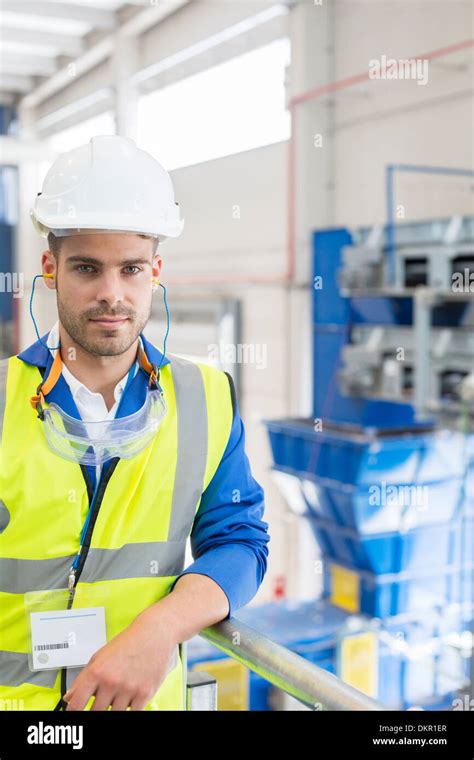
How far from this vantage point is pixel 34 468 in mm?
1437

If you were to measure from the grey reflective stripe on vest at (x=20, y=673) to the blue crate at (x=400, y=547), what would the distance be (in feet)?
10.4

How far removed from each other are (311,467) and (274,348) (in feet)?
5.57

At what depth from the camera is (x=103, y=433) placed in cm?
155

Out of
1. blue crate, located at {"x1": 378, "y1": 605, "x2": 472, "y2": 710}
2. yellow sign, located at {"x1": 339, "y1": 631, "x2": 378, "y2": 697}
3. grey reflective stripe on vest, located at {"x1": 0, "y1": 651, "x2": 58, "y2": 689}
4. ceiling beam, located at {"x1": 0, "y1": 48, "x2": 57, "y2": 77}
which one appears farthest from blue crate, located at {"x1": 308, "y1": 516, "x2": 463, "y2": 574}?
ceiling beam, located at {"x1": 0, "y1": 48, "x2": 57, "y2": 77}

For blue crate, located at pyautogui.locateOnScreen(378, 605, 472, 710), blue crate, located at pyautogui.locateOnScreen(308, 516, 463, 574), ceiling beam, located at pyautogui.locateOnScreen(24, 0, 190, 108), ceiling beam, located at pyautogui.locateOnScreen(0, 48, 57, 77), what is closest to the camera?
blue crate, located at pyautogui.locateOnScreen(308, 516, 463, 574)

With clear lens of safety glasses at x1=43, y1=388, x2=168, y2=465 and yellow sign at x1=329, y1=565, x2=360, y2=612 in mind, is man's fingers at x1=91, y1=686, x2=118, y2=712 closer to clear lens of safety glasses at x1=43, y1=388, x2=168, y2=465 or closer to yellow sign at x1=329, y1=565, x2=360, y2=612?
clear lens of safety glasses at x1=43, y1=388, x2=168, y2=465

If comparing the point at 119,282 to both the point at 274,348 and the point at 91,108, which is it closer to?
the point at 274,348

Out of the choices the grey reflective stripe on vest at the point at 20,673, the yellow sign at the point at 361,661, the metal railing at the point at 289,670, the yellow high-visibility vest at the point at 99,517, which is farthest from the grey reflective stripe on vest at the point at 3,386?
the yellow sign at the point at 361,661

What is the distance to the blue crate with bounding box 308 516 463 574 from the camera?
457cm

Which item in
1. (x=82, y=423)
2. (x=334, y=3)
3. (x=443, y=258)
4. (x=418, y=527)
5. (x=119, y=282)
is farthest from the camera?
(x=334, y=3)

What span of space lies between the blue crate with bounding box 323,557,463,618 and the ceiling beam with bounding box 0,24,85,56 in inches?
224

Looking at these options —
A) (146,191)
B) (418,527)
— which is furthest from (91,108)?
(146,191)

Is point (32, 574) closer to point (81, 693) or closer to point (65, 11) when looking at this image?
point (81, 693)

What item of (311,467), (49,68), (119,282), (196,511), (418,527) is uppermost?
(49,68)
